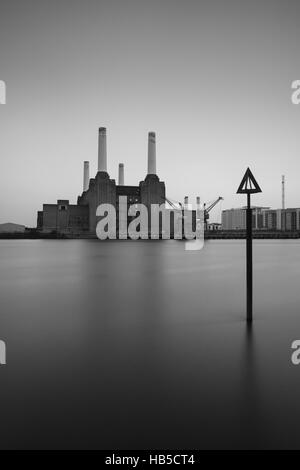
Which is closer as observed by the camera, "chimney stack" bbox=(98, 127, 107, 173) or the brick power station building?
"chimney stack" bbox=(98, 127, 107, 173)

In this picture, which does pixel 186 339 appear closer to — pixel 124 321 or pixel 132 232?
pixel 124 321

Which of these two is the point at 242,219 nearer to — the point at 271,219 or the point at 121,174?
the point at 271,219

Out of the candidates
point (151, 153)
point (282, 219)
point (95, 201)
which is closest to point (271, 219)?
point (282, 219)

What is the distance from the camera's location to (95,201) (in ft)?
266

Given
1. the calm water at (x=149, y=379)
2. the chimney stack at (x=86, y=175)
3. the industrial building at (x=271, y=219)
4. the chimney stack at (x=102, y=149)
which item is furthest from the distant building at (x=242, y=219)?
the calm water at (x=149, y=379)

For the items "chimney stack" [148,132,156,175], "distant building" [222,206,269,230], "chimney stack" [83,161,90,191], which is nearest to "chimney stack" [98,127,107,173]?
"chimney stack" [148,132,156,175]

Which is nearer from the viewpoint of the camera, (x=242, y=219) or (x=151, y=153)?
(x=151, y=153)

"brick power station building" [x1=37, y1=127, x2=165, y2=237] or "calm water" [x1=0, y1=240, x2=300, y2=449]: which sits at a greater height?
"brick power station building" [x1=37, y1=127, x2=165, y2=237]

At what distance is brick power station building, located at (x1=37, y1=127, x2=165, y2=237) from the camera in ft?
265

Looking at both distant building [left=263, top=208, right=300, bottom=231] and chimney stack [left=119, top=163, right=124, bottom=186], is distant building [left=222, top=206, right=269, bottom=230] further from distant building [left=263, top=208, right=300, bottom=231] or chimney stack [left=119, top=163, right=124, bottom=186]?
chimney stack [left=119, top=163, right=124, bottom=186]

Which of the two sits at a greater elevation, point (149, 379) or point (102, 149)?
point (102, 149)

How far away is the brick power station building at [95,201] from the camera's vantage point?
80.8 m

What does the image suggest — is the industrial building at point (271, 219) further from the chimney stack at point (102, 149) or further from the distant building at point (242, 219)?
the chimney stack at point (102, 149)
